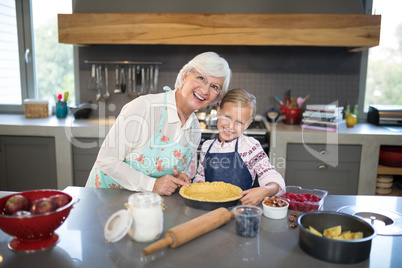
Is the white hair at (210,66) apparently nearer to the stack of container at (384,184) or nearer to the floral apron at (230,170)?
the floral apron at (230,170)

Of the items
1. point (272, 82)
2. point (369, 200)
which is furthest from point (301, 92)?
point (369, 200)

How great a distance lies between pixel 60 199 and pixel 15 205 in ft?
0.42

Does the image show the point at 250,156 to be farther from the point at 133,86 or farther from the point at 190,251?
the point at 133,86

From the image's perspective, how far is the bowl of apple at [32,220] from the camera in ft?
3.37

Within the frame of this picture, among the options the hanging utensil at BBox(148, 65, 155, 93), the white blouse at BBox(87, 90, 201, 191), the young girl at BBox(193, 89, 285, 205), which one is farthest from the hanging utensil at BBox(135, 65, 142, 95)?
the young girl at BBox(193, 89, 285, 205)

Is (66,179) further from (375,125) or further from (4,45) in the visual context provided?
(375,125)

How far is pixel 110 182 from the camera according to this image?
1.86 m

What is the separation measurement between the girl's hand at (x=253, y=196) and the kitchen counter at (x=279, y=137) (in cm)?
146

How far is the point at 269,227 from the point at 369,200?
556 mm

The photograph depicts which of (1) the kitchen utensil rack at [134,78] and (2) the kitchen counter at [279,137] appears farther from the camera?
(1) the kitchen utensil rack at [134,78]

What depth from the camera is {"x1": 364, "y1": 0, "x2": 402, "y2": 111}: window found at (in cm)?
346

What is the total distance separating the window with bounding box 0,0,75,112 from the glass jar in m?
2.90

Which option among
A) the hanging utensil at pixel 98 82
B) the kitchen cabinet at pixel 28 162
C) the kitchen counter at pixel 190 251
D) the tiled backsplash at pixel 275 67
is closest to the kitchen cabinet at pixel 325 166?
the tiled backsplash at pixel 275 67

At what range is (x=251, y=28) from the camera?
114 inches
